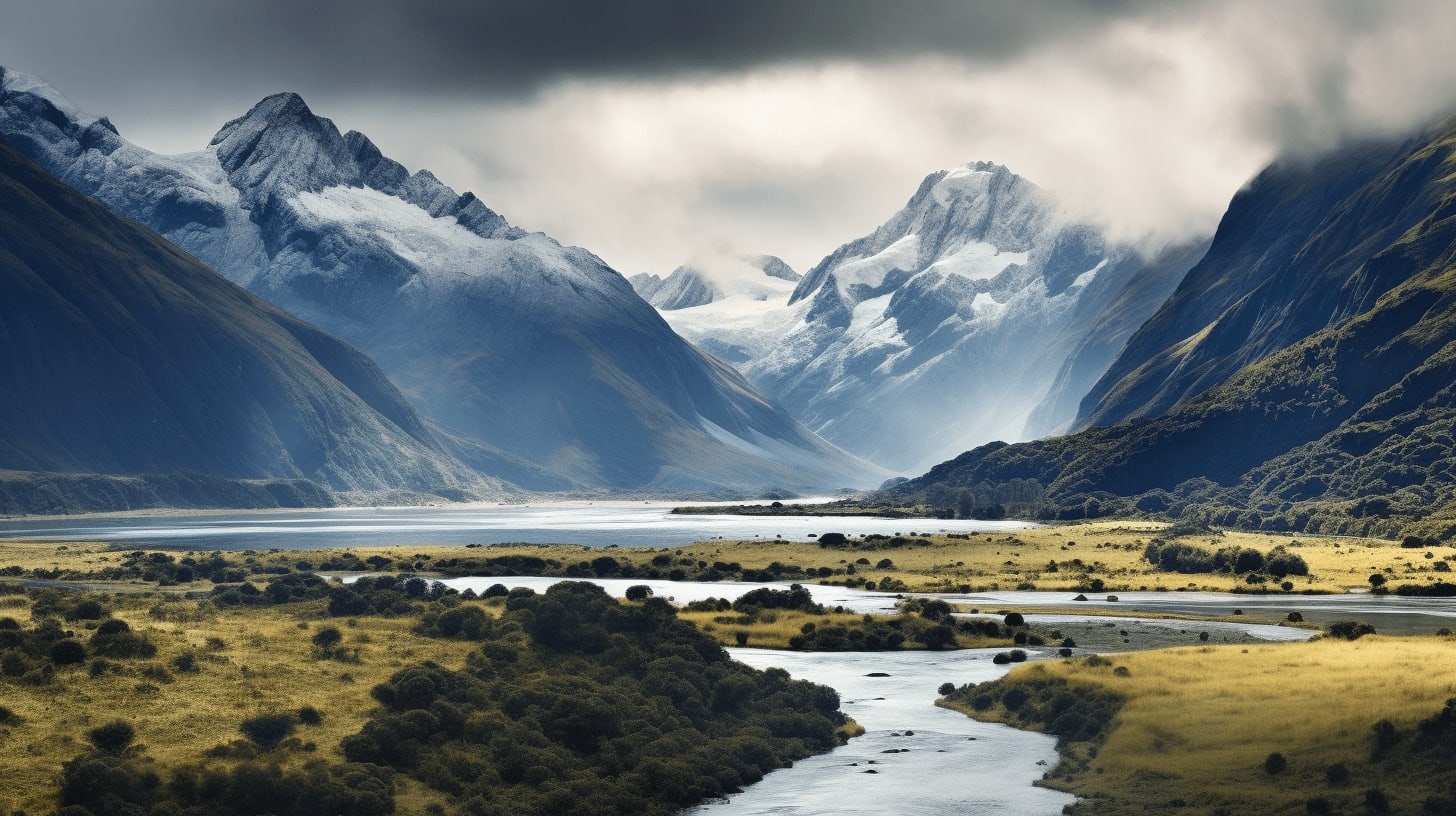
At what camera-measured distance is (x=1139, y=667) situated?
90.6 m

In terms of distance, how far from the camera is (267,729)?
6525 centimetres

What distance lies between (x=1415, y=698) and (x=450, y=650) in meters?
49.4

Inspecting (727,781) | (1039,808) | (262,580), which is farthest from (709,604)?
(1039,808)

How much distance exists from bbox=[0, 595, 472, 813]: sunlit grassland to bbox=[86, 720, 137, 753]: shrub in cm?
53

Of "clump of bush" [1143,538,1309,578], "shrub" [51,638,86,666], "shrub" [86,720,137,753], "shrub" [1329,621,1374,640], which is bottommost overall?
"shrub" [86,720,137,753]

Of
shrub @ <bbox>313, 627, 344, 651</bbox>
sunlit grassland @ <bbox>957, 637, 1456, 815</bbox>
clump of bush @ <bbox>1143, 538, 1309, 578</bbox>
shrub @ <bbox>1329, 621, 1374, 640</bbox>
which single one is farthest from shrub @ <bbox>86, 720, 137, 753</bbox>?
clump of bush @ <bbox>1143, 538, 1309, 578</bbox>

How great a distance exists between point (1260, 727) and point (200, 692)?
49.6m

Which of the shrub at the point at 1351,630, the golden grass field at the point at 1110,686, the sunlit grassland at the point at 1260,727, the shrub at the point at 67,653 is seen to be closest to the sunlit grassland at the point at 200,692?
the golden grass field at the point at 1110,686

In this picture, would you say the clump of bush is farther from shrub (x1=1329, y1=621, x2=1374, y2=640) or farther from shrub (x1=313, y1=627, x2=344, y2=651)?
shrub (x1=313, y1=627, x2=344, y2=651)

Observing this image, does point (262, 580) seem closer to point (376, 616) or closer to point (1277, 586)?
point (376, 616)

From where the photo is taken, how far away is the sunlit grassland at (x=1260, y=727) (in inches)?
2505

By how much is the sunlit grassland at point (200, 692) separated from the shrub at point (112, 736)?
53 cm

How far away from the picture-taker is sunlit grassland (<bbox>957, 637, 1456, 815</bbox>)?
209 feet

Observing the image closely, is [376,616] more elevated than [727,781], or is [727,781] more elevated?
[376,616]
